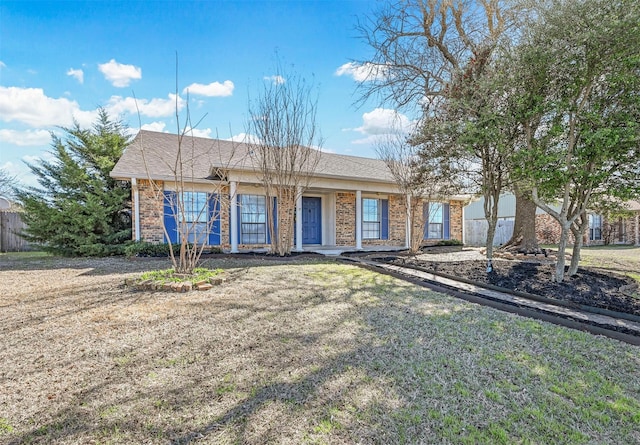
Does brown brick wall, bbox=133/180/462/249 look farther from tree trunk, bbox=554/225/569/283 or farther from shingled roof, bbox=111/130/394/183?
tree trunk, bbox=554/225/569/283

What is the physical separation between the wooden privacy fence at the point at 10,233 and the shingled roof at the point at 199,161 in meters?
7.57

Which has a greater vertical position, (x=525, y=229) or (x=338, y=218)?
(x=338, y=218)

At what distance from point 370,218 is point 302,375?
12.1 m

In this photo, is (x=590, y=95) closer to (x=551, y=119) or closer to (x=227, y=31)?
(x=551, y=119)

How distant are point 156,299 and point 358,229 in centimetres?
886

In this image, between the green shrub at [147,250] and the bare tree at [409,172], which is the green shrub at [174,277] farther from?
the bare tree at [409,172]

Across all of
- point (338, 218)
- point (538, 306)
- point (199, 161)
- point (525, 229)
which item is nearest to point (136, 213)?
point (199, 161)

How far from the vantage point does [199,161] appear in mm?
12430

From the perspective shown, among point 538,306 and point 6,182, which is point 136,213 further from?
Result: point 6,182

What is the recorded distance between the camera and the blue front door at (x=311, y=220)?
13688 millimetres

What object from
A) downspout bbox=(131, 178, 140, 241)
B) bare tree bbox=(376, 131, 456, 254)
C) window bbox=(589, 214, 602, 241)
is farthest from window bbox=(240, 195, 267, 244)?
window bbox=(589, 214, 602, 241)

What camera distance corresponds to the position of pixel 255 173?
35.0 feet

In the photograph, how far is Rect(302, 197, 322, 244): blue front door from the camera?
44.9 ft

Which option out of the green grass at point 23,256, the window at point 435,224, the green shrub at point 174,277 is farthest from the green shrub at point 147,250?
the window at point 435,224
